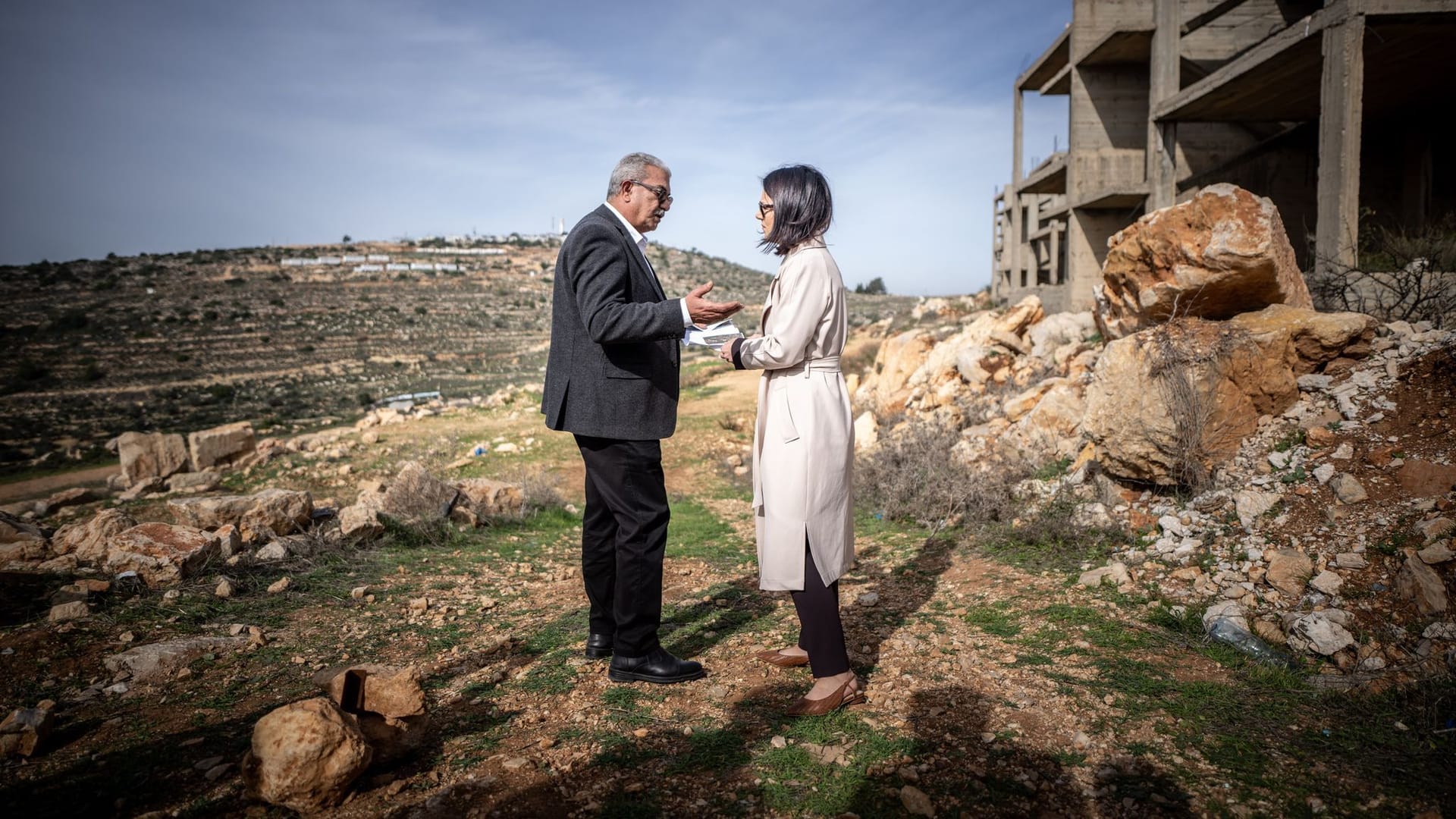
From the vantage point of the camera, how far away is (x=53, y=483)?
36.6 ft

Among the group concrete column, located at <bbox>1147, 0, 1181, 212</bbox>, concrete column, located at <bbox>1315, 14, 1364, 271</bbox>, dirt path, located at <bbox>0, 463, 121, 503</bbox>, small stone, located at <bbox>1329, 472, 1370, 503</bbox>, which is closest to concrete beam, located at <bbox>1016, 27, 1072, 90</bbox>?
concrete column, located at <bbox>1147, 0, 1181, 212</bbox>

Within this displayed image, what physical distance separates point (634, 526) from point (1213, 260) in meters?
4.81

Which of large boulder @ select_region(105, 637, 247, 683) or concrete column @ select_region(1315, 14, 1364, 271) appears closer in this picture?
large boulder @ select_region(105, 637, 247, 683)

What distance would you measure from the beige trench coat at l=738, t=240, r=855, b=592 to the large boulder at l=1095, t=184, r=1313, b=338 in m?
3.78

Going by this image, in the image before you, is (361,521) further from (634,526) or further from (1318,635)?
(1318,635)

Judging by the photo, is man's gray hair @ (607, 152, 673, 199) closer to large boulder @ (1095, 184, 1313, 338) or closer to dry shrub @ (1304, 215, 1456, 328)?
large boulder @ (1095, 184, 1313, 338)

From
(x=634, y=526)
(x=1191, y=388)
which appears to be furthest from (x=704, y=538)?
(x=1191, y=388)

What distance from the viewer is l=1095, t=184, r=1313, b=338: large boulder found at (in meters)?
5.07

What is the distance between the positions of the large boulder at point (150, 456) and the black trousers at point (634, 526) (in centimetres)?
905

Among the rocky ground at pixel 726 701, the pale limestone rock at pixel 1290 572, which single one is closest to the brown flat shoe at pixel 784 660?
the rocky ground at pixel 726 701

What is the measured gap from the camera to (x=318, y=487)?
26.2 feet

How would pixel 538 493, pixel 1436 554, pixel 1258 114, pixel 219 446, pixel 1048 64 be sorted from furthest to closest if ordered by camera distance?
pixel 1048 64 < pixel 1258 114 < pixel 219 446 < pixel 538 493 < pixel 1436 554

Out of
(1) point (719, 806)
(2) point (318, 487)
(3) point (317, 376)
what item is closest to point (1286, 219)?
(1) point (719, 806)

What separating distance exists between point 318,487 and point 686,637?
622 cm
